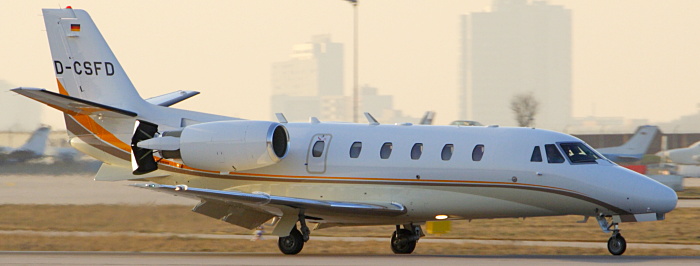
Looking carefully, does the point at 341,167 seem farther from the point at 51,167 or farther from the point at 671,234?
the point at 51,167

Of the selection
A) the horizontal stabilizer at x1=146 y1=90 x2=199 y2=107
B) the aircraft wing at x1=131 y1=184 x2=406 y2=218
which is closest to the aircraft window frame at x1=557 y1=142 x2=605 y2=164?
the aircraft wing at x1=131 y1=184 x2=406 y2=218

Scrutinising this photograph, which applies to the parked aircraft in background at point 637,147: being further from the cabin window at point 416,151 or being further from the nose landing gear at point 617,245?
the nose landing gear at point 617,245

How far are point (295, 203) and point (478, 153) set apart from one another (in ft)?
11.9

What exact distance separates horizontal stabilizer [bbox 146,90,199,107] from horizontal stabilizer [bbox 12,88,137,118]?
221 centimetres

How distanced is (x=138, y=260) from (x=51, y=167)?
17534 millimetres

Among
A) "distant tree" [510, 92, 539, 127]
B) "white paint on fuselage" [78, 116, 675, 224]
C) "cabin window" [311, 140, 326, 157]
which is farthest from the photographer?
"distant tree" [510, 92, 539, 127]

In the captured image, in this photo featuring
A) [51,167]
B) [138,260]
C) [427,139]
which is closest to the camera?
[138,260]

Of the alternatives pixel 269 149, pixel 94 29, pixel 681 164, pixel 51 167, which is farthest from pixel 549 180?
pixel 681 164

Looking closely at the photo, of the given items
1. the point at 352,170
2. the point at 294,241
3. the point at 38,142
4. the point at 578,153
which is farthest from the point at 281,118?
the point at 38,142

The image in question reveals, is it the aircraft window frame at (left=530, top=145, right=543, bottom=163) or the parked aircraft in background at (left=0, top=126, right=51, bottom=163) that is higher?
the aircraft window frame at (left=530, top=145, right=543, bottom=163)

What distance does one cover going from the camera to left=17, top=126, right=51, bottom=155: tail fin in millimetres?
37103

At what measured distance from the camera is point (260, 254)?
69.0ft

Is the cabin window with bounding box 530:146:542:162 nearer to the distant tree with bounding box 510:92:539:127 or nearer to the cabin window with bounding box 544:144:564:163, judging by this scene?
the cabin window with bounding box 544:144:564:163

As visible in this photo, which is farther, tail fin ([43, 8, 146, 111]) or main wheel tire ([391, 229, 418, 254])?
tail fin ([43, 8, 146, 111])
